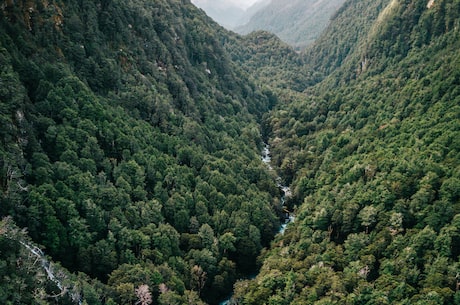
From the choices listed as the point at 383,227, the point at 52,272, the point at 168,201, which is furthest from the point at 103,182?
the point at 383,227

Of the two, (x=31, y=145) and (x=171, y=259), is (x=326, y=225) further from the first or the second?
(x=31, y=145)

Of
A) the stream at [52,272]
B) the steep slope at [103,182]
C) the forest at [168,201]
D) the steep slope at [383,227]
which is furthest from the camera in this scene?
the steep slope at [383,227]

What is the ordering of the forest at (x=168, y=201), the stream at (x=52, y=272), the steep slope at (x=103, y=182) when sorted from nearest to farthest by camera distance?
1. the stream at (x=52, y=272)
2. the forest at (x=168, y=201)
3. the steep slope at (x=103, y=182)

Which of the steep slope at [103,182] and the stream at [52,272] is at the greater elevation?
the steep slope at [103,182]

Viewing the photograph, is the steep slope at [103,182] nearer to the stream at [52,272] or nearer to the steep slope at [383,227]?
the stream at [52,272]

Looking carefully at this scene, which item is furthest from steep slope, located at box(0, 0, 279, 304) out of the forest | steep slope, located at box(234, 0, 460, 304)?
steep slope, located at box(234, 0, 460, 304)

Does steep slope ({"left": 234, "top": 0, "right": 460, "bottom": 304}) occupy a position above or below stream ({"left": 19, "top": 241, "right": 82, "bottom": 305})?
above

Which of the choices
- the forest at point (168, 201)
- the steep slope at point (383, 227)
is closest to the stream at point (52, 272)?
the forest at point (168, 201)

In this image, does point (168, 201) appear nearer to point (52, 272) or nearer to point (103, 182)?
point (103, 182)

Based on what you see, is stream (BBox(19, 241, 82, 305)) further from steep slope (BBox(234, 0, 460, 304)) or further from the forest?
steep slope (BBox(234, 0, 460, 304))
